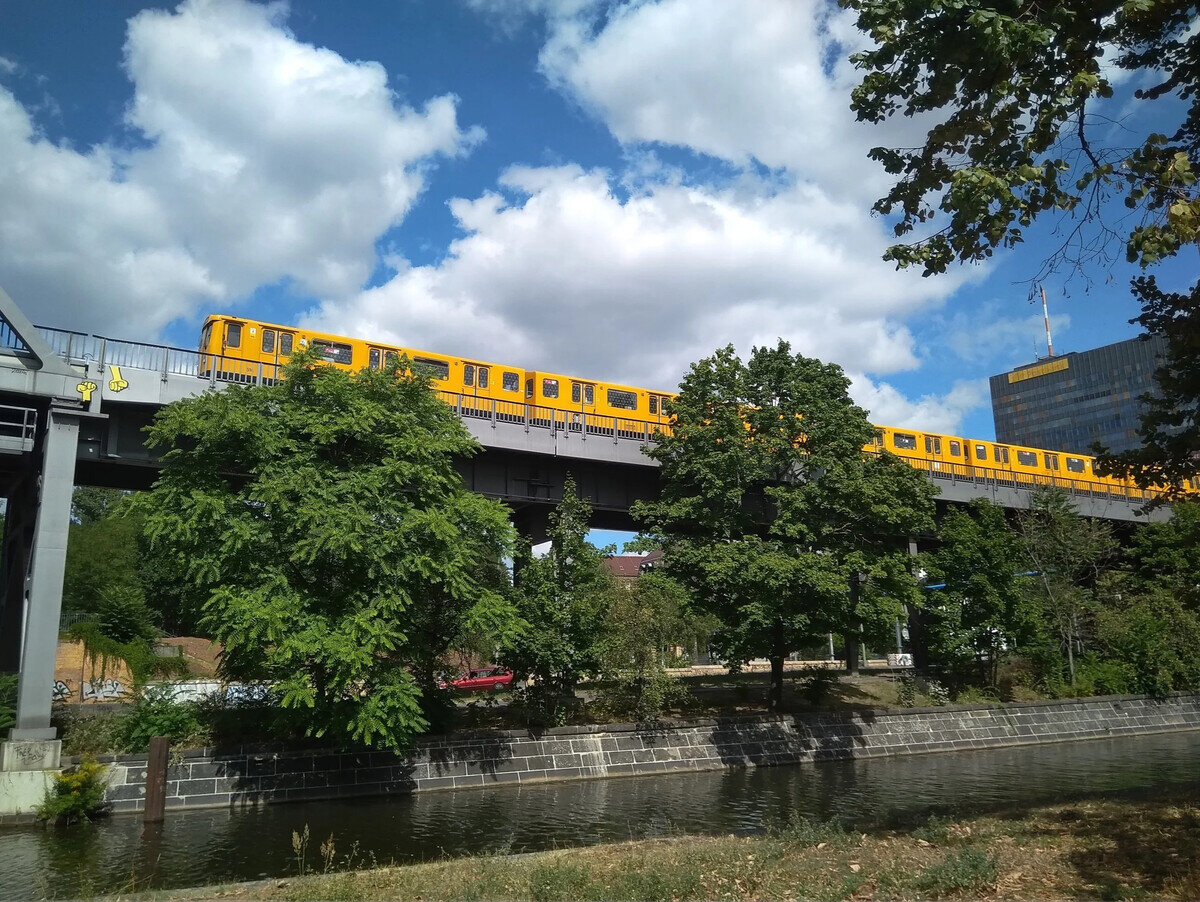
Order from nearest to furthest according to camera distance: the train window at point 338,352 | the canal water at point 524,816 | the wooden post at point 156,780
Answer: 1. the canal water at point 524,816
2. the wooden post at point 156,780
3. the train window at point 338,352

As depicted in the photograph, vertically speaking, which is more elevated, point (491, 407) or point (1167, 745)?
point (491, 407)

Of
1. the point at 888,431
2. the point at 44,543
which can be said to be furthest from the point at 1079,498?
the point at 44,543

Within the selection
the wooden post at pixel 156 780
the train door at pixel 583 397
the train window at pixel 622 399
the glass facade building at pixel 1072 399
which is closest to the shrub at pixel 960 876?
the wooden post at pixel 156 780

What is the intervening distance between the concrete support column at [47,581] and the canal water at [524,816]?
2.92 metres

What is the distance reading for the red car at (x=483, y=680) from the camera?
31.6 meters

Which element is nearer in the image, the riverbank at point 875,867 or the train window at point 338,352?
the riverbank at point 875,867

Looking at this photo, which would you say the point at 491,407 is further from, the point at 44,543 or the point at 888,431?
the point at 888,431

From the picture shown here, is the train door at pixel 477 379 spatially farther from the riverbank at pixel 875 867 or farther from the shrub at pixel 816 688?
the riverbank at pixel 875 867

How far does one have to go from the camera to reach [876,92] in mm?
12258

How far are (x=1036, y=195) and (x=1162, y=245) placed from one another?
2.05 meters

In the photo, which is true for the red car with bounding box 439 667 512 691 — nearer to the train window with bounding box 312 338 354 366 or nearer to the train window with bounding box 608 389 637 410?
the train window with bounding box 608 389 637 410

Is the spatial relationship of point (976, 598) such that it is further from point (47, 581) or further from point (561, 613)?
point (47, 581)

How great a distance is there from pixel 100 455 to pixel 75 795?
10974mm

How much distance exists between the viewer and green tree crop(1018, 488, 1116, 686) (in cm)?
4647
